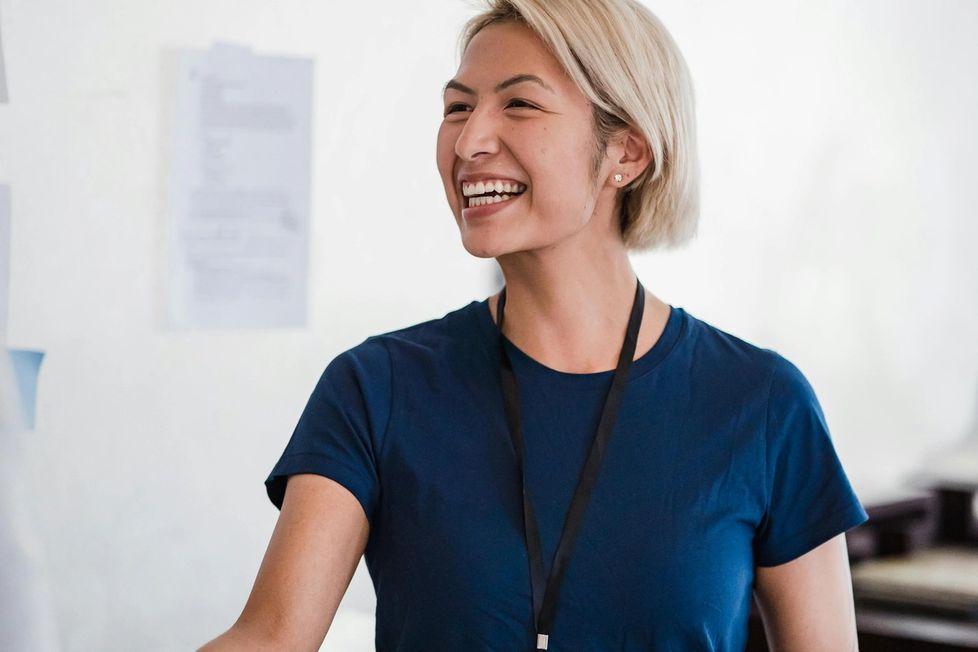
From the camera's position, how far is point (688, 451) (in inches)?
52.5

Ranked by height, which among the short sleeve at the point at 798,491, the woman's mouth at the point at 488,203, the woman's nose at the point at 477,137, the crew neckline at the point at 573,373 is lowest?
the short sleeve at the point at 798,491

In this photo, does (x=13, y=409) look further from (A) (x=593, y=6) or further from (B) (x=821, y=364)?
(B) (x=821, y=364)

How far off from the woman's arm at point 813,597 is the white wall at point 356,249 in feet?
3.47

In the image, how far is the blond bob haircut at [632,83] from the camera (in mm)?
1360

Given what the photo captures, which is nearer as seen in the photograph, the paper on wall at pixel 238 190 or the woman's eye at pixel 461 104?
the woman's eye at pixel 461 104

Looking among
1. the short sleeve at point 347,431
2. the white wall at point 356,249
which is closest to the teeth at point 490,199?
the short sleeve at point 347,431

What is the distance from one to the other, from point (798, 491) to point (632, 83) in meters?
0.53

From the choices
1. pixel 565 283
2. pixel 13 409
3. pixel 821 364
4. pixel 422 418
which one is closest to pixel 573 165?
pixel 565 283

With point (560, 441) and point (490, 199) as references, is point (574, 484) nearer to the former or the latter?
point (560, 441)

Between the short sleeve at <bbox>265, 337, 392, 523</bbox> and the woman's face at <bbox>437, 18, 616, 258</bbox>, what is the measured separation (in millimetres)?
194

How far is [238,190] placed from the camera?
220 cm

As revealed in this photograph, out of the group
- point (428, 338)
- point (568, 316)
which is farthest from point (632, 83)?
point (428, 338)

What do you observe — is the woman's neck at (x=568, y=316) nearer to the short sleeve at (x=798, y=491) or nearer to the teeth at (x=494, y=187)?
the teeth at (x=494, y=187)

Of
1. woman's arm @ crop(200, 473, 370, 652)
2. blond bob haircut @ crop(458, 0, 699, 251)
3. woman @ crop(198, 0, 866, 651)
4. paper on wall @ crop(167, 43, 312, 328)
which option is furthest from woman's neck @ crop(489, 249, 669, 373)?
paper on wall @ crop(167, 43, 312, 328)
